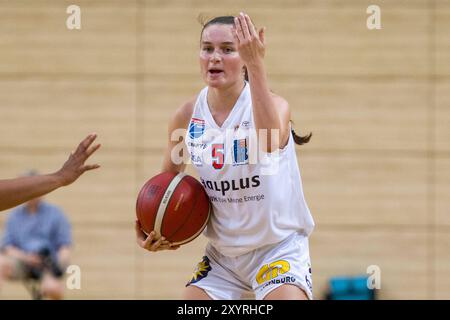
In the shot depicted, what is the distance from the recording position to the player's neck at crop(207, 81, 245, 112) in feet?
15.5

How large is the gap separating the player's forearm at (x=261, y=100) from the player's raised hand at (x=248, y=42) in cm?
4

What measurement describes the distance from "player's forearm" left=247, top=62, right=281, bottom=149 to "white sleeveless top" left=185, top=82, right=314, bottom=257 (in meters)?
0.26

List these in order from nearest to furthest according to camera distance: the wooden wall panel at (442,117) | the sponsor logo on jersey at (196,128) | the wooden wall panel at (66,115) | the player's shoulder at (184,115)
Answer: the sponsor logo on jersey at (196,128), the player's shoulder at (184,115), the wooden wall panel at (442,117), the wooden wall panel at (66,115)

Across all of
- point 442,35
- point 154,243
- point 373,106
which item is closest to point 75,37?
point 373,106

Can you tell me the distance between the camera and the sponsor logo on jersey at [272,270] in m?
4.48

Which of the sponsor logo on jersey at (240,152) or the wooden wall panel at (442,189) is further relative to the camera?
the wooden wall panel at (442,189)

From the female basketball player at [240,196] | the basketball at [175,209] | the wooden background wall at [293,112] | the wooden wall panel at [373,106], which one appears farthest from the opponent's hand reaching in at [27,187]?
the wooden wall panel at [373,106]

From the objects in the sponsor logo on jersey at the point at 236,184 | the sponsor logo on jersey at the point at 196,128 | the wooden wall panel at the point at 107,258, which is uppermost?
the sponsor logo on jersey at the point at 196,128

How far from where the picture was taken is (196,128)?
187 inches

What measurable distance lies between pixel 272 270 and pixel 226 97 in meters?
1.01

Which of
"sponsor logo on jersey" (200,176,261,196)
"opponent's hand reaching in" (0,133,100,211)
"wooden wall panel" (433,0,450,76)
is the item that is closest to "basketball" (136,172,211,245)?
"sponsor logo on jersey" (200,176,261,196)

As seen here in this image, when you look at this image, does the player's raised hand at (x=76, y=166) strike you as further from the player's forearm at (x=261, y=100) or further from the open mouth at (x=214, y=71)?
the player's forearm at (x=261, y=100)

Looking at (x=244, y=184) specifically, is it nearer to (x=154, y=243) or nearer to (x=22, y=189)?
(x=154, y=243)
